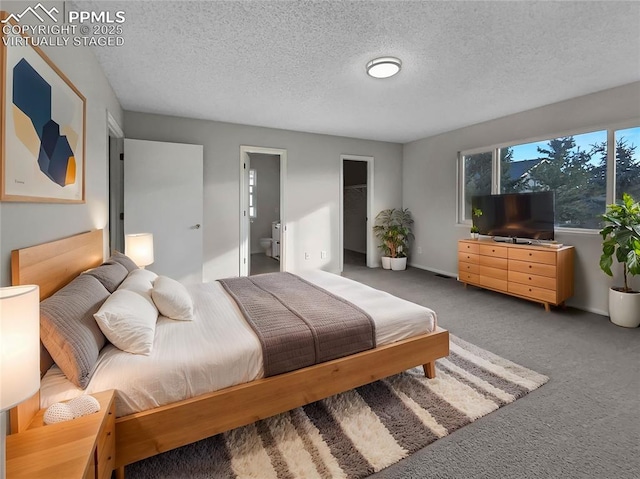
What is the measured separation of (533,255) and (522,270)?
0.76ft

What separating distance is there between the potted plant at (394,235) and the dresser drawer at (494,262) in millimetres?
1758

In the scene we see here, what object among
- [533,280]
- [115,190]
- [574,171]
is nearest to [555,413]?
[533,280]

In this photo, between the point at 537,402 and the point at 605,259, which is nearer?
the point at 537,402

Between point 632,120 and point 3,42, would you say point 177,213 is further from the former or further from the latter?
point 632,120

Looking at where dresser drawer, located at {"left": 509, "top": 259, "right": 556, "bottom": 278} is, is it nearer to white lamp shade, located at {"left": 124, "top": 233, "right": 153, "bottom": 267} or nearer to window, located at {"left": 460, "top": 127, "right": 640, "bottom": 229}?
window, located at {"left": 460, "top": 127, "right": 640, "bottom": 229}

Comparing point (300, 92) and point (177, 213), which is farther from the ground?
point (300, 92)

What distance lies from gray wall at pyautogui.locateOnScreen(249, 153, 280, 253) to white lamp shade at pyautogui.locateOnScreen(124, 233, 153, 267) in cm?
439

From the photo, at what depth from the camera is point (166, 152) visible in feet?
13.3

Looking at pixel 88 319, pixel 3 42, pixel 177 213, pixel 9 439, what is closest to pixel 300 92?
pixel 177 213

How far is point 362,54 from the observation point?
8.59 feet

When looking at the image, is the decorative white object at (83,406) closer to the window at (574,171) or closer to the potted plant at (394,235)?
the window at (574,171)

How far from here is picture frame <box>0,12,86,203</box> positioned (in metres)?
1.20

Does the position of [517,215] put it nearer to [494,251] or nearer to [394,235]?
[494,251]

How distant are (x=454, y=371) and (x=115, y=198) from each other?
13.9 ft
